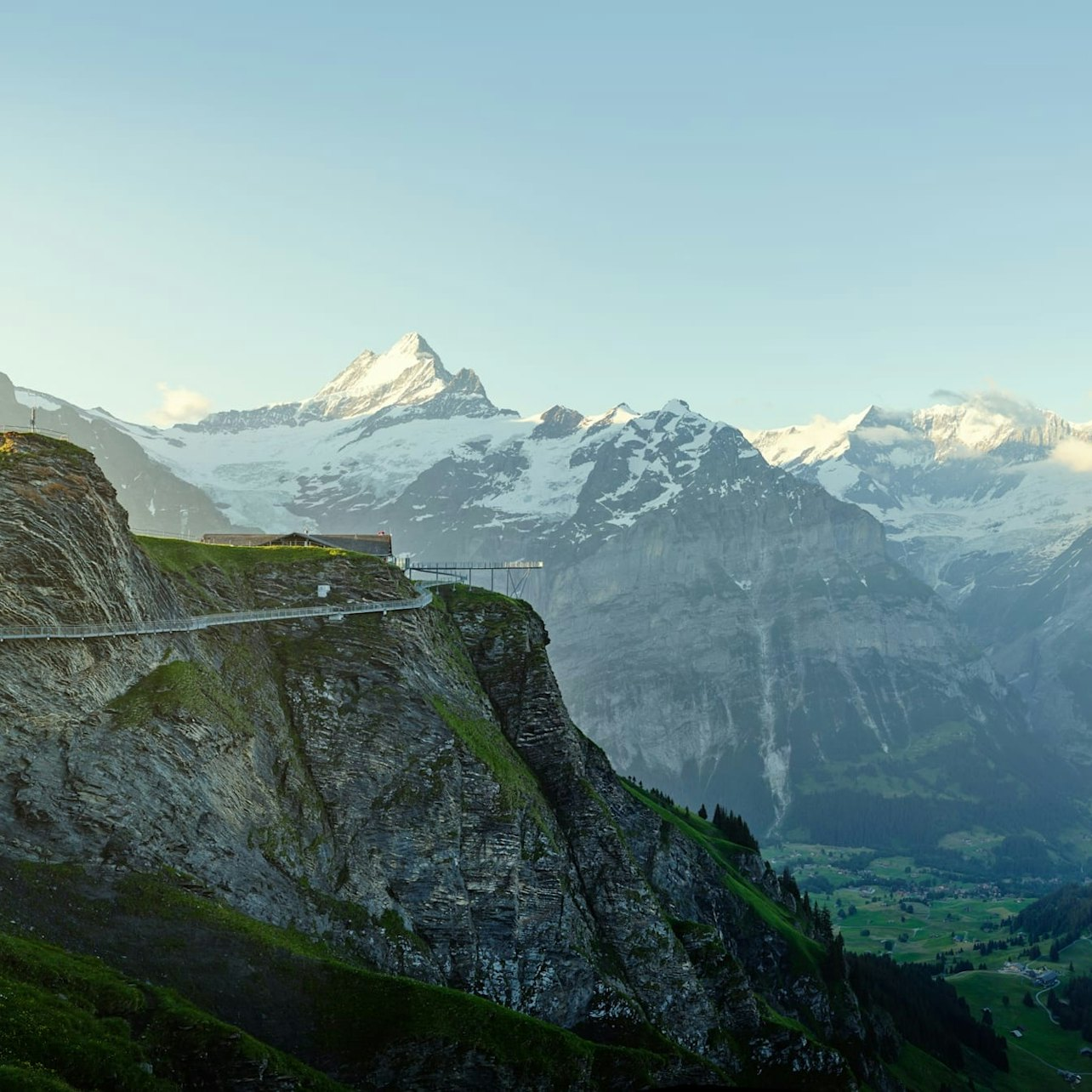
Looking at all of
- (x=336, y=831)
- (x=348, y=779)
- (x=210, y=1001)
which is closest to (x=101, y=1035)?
(x=210, y=1001)

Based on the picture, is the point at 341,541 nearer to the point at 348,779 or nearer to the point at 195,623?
the point at 195,623

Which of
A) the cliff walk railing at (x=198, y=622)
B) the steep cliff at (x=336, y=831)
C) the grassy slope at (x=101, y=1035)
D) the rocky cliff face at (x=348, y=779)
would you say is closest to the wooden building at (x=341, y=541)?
the cliff walk railing at (x=198, y=622)

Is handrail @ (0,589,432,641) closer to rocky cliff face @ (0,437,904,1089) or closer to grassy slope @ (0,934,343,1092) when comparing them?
rocky cliff face @ (0,437,904,1089)

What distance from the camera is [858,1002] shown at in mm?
188000

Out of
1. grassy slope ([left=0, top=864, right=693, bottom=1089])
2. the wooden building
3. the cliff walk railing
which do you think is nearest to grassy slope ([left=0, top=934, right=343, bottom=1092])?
grassy slope ([left=0, top=864, right=693, bottom=1089])

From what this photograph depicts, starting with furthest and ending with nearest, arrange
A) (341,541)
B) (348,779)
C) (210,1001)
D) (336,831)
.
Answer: (341,541), (348,779), (336,831), (210,1001)

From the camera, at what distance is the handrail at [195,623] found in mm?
82125

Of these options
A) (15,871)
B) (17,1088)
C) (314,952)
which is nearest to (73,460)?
(15,871)

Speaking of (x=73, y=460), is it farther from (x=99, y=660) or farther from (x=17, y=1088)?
(x=17, y=1088)

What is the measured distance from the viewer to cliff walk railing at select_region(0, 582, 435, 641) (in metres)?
82.2

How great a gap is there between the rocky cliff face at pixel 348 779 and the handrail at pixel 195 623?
2.61ft

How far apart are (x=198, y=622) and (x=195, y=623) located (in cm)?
58

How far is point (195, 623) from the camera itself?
330 feet

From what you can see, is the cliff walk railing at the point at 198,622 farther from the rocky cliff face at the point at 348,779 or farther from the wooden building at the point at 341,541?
the wooden building at the point at 341,541
